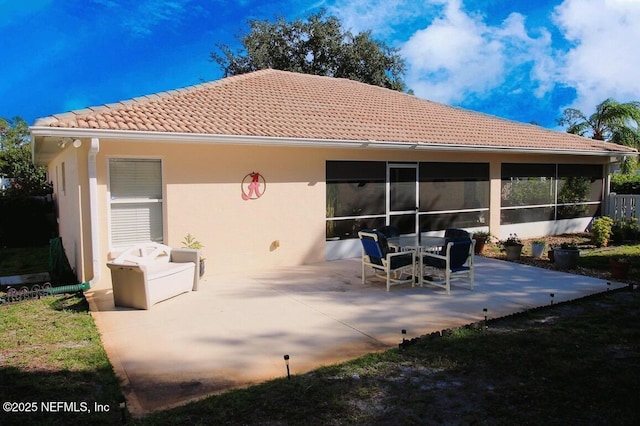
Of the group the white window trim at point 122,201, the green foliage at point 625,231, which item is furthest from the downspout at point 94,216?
the green foliage at point 625,231

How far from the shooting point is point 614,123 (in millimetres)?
20953

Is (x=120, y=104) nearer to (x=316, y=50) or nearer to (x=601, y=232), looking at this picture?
(x=601, y=232)

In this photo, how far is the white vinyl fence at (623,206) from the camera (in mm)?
15805

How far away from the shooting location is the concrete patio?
473 centimetres

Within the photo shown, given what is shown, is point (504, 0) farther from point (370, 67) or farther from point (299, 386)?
point (299, 386)

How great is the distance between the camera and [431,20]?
27.8 m

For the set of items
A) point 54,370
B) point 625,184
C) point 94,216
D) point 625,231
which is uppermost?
point 625,184

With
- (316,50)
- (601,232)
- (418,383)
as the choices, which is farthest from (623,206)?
(316,50)

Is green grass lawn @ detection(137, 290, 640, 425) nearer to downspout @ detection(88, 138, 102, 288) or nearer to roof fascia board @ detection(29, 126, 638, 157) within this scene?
downspout @ detection(88, 138, 102, 288)

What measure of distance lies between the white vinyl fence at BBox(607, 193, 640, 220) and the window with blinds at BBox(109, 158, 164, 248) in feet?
51.0

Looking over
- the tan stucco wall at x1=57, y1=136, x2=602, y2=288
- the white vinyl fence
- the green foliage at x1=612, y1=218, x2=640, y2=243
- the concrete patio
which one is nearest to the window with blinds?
the tan stucco wall at x1=57, y1=136, x2=602, y2=288

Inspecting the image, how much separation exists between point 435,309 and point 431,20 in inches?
993

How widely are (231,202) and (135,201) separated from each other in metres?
1.92

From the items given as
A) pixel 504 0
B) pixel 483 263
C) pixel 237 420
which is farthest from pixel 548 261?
pixel 504 0
